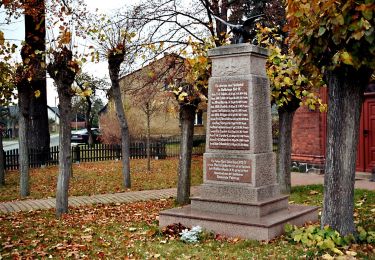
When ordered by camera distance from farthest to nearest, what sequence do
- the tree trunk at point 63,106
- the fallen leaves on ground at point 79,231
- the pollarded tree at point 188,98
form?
the pollarded tree at point 188,98 < the tree trunk at point 63,106 < the fallen leaves on ground at point 79,231

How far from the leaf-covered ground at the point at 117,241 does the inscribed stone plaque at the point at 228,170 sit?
109 centimetres

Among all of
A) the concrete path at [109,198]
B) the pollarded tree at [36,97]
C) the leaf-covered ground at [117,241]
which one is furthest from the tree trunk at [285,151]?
the pollarded tree at [36,97]

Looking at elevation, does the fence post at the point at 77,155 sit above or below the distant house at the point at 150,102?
below

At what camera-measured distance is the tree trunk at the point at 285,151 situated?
39.4ft

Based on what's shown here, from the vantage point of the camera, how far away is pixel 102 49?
15023 mm

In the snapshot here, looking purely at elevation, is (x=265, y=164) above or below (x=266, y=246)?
above

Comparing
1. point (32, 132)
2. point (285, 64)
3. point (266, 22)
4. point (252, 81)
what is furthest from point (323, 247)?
point (32, 132)

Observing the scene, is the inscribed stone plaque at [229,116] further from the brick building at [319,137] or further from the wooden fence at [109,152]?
the wooden fence at [109,152]

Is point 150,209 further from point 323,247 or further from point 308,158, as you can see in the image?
point 308,158

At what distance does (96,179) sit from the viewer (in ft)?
54.9

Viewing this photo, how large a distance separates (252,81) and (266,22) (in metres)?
11.3

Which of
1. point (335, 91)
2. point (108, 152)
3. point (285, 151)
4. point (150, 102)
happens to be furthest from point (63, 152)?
point (108, 152)

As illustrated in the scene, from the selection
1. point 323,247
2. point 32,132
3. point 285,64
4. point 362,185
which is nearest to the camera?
point 323,247

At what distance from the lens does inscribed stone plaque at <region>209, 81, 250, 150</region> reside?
7.79 m
